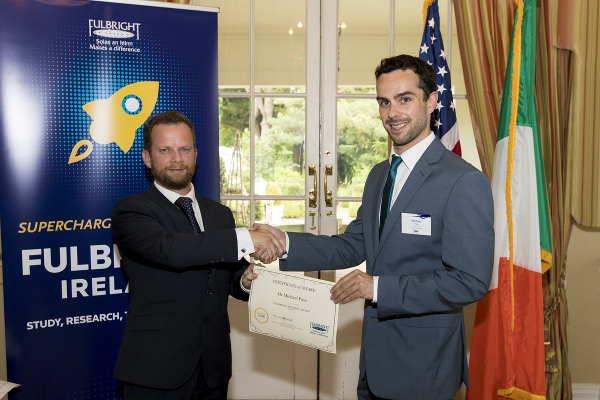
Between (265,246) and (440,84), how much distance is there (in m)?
1.77

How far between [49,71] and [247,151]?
4.64 feet

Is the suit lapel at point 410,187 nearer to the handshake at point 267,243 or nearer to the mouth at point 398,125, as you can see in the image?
the mouth at point 398,125

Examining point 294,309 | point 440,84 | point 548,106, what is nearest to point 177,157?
point 294,309

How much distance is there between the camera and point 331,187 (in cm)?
354

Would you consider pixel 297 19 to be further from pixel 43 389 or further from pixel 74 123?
pixel 43 389

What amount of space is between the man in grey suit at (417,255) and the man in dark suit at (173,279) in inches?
19.9

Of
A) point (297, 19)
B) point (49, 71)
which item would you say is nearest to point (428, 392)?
point (49, 71)

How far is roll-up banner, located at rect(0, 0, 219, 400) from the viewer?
2537 millimetres

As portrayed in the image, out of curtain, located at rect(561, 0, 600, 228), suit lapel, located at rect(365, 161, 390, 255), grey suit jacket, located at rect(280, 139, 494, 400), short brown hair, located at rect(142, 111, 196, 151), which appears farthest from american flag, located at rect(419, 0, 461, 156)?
short brown hair, located at rect(142, 111, 196, 151)

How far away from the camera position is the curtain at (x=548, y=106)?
317 centimetres

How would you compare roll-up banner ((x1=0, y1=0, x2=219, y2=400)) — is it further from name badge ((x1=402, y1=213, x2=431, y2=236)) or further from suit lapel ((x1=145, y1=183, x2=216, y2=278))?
name badge ((x1=402, y1=213, x2=431, y2=236))

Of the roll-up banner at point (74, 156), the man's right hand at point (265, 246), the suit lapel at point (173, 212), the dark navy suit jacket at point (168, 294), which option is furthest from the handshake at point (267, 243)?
the roll-up banner at point (74, 156)

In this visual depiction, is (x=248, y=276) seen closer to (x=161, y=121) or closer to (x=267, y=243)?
(x=267, y=243)

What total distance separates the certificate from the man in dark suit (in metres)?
0.09
